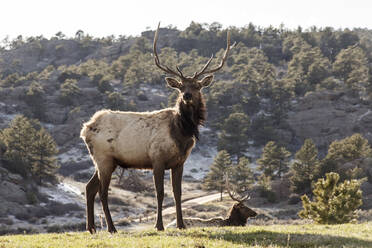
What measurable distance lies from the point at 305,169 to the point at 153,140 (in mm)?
48772

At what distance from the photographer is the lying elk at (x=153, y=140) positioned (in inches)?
428

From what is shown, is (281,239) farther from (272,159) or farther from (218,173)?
(272,159)

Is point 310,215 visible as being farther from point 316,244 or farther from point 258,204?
point 258,204

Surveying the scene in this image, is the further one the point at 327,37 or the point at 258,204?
the point at 327,37

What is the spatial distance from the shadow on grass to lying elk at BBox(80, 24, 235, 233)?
6.36ft

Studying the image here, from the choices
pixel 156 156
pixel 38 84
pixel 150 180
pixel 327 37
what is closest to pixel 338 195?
pixel 156 156

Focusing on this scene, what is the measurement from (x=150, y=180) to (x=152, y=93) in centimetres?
4293

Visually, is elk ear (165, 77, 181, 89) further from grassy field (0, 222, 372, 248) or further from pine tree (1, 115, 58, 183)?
pine tree (1, 115, 58, 183)

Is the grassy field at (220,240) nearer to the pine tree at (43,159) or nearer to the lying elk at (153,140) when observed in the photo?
the lying elk at (153,140)

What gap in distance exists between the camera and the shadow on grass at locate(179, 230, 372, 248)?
7.94 m

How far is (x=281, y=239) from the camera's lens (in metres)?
8.59

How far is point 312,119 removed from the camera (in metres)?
94.6

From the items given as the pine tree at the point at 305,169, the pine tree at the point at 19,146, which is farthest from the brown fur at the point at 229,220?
the pine tree at the point at 19,146

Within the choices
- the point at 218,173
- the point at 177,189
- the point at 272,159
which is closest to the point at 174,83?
the point at 177,189
